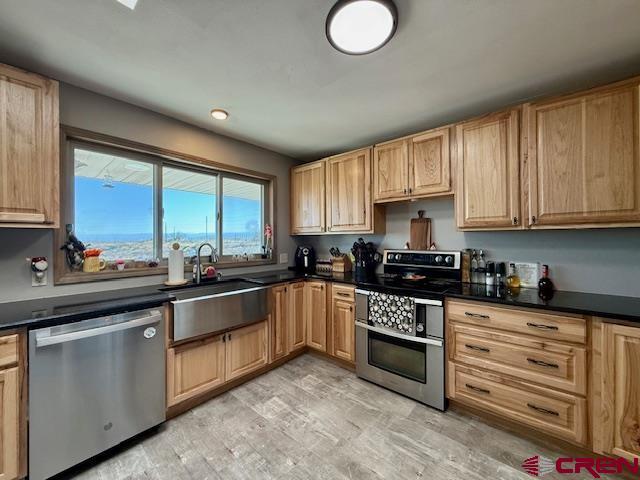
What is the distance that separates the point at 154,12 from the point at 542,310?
2.75m

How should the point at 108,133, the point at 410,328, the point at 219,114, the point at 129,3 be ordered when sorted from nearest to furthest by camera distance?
the point at 129,3, the point at 108,133, the point at 410,328, the point at 219,114

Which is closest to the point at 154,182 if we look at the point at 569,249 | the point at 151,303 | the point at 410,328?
the point at 151,303

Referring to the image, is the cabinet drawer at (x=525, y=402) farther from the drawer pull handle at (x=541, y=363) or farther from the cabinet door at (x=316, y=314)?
the cabinet door at (x=316, y=314)

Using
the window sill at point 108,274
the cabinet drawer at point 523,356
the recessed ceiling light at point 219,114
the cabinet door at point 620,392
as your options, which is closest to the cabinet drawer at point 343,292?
the cabinet drawer at point 523,356

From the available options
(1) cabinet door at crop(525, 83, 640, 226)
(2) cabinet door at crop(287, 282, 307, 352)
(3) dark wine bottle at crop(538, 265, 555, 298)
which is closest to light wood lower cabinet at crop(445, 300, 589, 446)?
(3) dark wine bottle at crop(538, 265, 555, 298)

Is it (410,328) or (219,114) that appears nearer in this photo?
(410,328)

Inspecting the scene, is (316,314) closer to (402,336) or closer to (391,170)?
(402,336)

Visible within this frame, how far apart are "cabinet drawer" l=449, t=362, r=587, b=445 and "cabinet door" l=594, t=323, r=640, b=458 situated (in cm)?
10

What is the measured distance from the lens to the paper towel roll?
2.32 metres

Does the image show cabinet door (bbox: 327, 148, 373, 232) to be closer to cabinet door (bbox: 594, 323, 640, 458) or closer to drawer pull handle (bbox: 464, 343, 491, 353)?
drawer pull handle (bbox: 464, 343, 491, 353)

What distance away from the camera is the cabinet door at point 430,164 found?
2.33 meters

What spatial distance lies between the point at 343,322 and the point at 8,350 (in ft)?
7.57

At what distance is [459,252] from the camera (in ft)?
8.10

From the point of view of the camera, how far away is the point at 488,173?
2.10 metres
